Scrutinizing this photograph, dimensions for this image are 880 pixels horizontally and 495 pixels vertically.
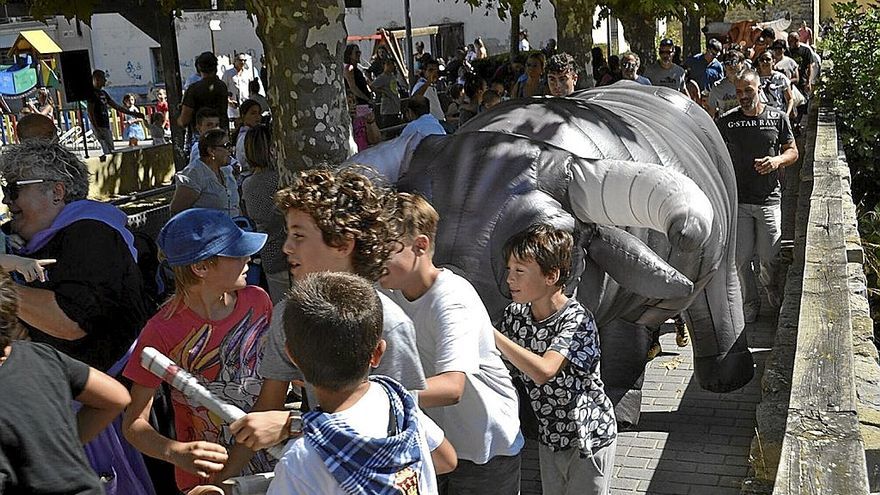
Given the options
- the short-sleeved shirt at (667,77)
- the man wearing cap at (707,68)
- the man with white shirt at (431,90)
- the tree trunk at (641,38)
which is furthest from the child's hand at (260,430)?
the tree trunk at (641,38)

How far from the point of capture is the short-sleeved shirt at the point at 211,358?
3045 millimetres

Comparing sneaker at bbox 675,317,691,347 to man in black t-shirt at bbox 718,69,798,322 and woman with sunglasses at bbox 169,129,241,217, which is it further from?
woman with sunglasses at bbox 169,129,241,217

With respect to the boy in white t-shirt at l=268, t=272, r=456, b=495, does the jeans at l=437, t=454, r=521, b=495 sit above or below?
below

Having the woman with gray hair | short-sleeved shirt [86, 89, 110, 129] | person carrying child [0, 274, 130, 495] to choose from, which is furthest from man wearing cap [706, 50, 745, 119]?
short-sleeved shirt [86, 89, 110, 129]

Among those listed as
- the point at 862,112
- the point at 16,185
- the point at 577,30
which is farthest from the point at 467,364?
the point at 862,112

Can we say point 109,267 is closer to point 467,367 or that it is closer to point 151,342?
point 151,342

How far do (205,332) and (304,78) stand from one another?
9.37ft

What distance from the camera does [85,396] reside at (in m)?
2.66

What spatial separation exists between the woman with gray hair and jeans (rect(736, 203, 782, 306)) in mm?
5228

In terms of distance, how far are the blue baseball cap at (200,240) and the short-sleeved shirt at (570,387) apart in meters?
1.07

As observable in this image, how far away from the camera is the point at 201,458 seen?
2762mm

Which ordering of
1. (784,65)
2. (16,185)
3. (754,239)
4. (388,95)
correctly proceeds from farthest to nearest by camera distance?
(388,95), (784,65), (754,239), (16,185)

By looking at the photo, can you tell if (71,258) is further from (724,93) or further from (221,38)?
(221,38)

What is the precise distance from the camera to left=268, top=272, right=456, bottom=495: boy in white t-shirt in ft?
6.97
